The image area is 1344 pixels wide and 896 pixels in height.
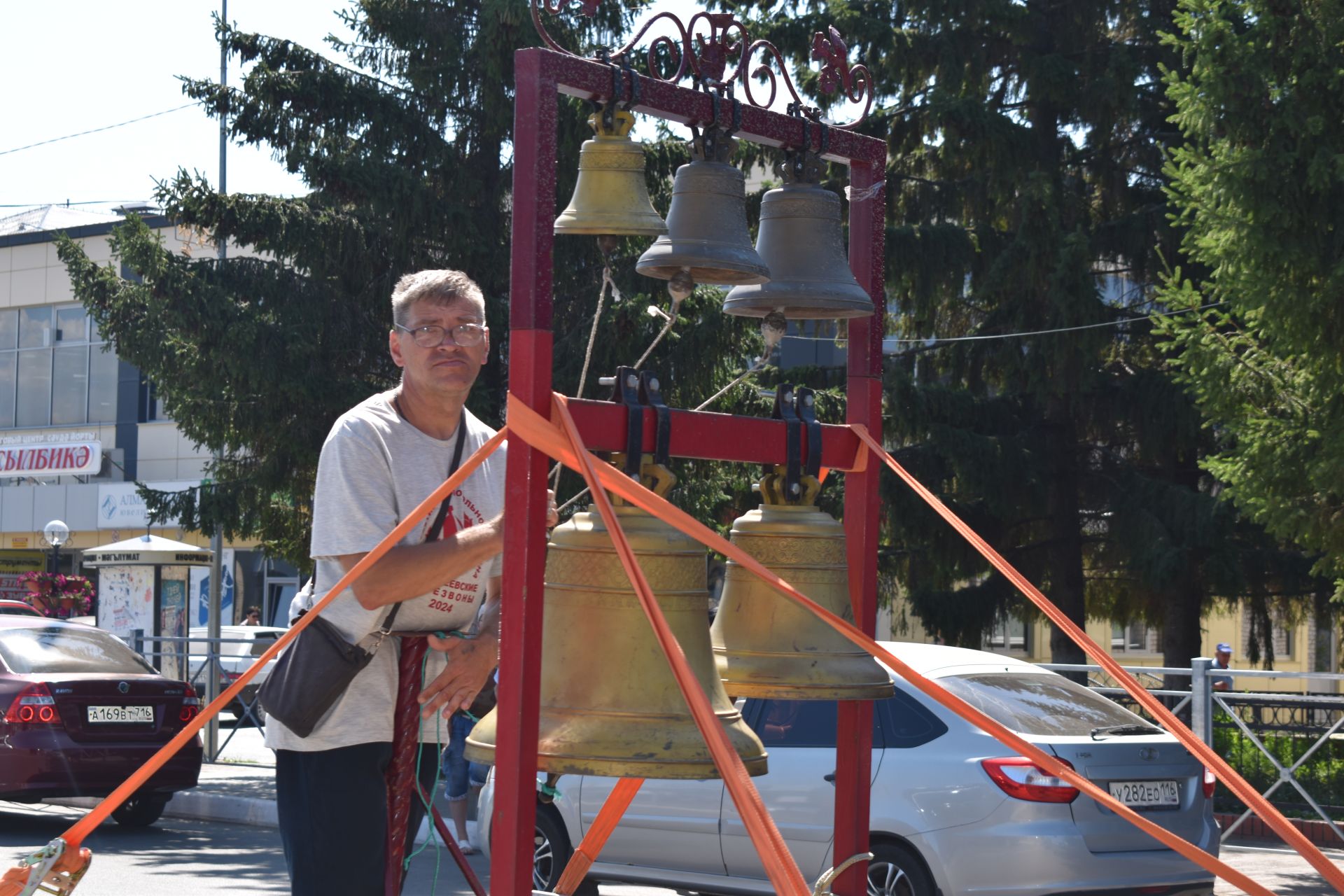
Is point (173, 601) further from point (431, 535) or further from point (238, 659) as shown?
point (431, 535)

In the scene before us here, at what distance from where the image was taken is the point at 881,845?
8672mm

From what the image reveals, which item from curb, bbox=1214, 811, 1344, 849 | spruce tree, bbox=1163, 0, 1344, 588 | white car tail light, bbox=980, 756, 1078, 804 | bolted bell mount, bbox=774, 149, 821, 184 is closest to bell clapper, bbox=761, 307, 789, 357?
bolted bell mount, bbox=774, 149, 821, 184

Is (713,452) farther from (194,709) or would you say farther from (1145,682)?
(1145,682)

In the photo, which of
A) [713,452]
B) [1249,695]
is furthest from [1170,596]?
[713,452]

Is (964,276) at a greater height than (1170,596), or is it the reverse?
(964,276)

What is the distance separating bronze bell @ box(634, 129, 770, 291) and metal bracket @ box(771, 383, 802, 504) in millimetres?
322

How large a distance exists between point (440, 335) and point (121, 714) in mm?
10327

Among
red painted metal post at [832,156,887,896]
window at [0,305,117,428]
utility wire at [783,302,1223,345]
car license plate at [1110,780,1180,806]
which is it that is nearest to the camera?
red painted metal post at [832,156,887,896]

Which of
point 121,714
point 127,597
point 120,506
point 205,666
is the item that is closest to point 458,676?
point 121,714

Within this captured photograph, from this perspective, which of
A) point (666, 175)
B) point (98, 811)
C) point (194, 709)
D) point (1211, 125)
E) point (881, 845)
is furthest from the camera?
point (666, 175)

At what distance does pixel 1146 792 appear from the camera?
8.76 meters

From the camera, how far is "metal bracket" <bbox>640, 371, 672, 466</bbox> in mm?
3670

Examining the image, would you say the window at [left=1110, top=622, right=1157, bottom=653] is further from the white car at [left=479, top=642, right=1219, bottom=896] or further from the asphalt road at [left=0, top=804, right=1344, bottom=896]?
the white car at [left=479, top=642, right=1219, bottom=896]

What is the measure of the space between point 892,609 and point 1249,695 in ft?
36.1
